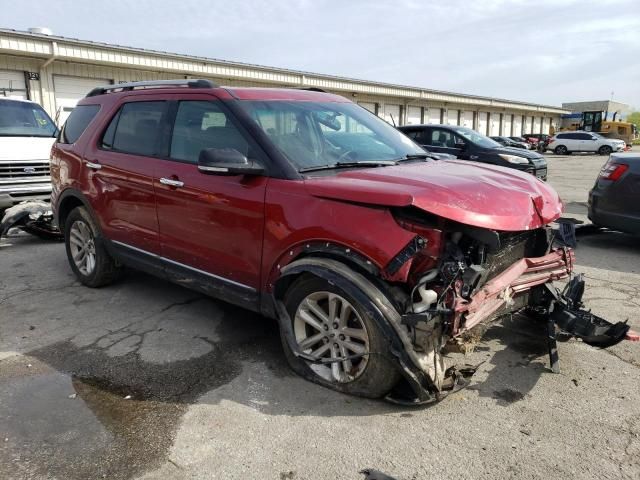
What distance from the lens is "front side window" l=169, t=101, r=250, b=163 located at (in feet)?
12.1

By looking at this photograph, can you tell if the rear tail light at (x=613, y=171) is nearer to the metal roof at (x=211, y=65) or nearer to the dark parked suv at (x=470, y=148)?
the dark parked suv at (x=470, y=148)

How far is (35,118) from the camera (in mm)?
9562

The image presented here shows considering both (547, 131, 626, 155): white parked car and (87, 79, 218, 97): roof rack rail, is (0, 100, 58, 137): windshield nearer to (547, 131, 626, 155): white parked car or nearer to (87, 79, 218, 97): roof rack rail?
(87, 79, 218, 97): roof rack rail

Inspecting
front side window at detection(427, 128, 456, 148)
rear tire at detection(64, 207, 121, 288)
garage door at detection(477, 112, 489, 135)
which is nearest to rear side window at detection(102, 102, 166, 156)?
rear tire at detection(64, 207, 121, 288)

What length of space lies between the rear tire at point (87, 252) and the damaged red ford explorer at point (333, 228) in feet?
1.05

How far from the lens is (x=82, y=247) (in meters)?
5.34

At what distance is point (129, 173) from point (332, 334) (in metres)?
2.43

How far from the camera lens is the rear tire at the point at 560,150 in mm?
38250

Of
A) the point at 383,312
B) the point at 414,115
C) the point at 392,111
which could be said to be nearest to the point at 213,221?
the point at 383,312

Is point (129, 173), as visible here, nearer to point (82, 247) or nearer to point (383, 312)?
point (82, 247)

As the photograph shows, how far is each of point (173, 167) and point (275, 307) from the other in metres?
1.46

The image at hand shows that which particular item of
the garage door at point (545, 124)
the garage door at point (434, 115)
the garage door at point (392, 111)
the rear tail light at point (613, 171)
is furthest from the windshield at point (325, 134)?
the garage door at point (545, 124)

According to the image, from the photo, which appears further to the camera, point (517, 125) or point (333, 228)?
point (517, 125)

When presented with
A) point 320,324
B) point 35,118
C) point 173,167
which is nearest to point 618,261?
point 320,324
